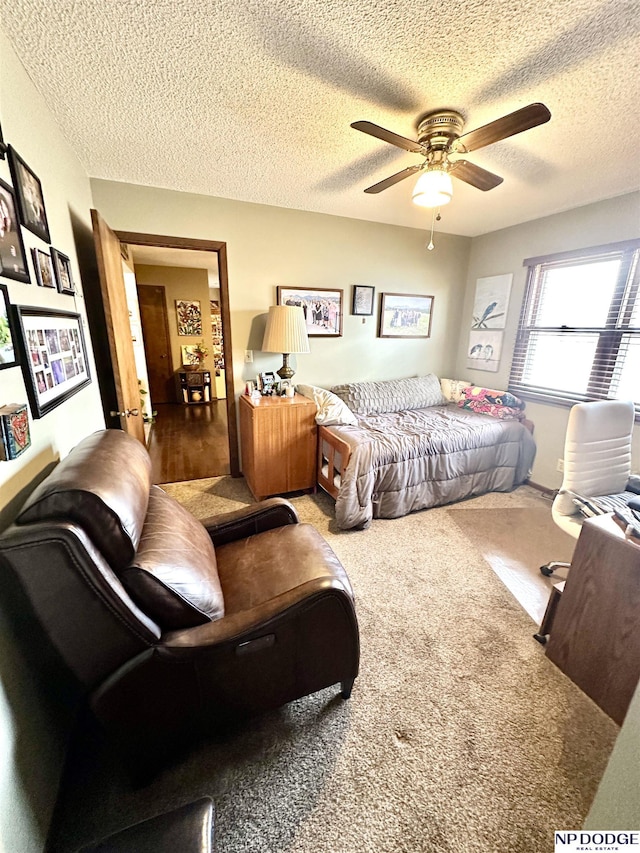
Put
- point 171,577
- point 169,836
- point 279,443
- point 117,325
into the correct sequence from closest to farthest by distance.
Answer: point 169,836
point 171,577
point 117,325
point 279,443

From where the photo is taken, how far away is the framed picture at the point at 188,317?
5988 mm

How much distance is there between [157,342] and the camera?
6043 mm

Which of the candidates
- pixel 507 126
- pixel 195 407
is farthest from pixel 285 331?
pixel 195 407

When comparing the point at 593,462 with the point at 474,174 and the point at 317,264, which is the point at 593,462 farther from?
the point at 317,264

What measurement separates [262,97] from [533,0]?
3.50ft

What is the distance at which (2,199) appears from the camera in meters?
1.06

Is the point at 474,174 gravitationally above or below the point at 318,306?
above

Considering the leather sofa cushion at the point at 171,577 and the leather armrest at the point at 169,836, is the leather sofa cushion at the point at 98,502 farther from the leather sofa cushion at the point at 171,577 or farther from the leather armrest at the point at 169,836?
the leather armrest at the point at 169,836

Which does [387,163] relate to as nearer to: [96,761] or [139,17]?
[139,17]

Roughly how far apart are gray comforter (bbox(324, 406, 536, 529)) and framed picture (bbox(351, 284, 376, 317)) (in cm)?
108

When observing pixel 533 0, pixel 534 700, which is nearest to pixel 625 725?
pixel 534 700

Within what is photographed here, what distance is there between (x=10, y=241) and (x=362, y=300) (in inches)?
109

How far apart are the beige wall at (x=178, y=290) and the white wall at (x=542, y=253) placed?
14.9 ft

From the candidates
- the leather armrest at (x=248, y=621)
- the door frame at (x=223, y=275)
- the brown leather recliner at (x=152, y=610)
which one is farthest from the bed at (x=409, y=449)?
the leather armrest at (x=248, y=621)
